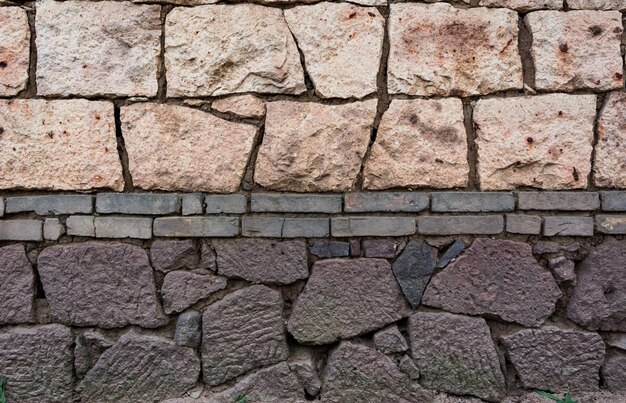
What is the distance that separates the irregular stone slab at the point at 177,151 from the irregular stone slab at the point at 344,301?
1.90ft

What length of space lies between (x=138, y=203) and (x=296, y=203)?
691 mm

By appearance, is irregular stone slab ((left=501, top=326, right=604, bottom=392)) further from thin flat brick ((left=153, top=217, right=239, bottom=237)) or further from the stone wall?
thin flat brick ((left=153, top=217, right=239, bottom=237))

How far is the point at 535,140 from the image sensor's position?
2600mm

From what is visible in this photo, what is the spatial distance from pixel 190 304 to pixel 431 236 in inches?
43.6

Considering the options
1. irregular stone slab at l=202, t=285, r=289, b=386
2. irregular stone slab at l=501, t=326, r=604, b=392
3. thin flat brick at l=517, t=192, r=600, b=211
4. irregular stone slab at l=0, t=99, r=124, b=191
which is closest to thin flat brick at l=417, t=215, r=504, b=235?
thin flat brick at l=517, t=192, r=600, b=211

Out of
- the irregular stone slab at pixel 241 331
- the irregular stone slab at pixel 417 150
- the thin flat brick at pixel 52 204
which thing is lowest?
the irregular stone slab at pixel 241 331

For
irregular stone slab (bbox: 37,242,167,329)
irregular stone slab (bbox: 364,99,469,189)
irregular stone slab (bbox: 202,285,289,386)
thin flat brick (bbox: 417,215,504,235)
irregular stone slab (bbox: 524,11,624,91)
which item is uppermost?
irregular stone slab (bbox: 524,11,624,91)

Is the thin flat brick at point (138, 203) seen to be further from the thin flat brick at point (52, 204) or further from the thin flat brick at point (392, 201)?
the thin flat brick at point (392, 201)

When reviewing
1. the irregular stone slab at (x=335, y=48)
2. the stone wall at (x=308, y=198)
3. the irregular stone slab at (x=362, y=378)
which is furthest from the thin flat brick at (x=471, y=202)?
the irregular stone slab at (x=362, y=378)

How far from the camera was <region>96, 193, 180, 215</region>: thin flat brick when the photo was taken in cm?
257

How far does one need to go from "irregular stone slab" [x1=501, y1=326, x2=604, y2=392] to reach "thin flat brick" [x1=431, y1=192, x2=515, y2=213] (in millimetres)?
570

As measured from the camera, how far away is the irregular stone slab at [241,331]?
2588mm

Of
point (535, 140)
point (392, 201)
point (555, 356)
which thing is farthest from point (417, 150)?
point (555, 356)

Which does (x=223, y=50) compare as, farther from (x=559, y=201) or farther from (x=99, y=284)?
(x=559, y=201)
